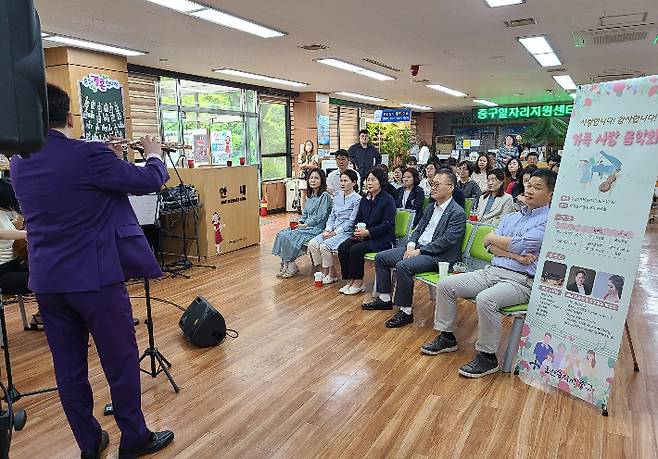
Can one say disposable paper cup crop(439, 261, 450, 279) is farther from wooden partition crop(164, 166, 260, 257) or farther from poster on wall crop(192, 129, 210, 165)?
poster on wall crop(192, 129, 210, 165)

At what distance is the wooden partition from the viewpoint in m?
6.27

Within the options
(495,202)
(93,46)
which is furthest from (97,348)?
(93,46)

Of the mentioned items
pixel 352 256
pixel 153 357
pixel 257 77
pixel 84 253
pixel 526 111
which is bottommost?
pixel 153 357

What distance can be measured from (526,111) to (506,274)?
13.1 metres

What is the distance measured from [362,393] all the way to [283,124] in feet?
30.9

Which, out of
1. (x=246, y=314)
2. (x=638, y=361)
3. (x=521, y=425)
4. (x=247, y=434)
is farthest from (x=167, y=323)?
(x=638, y=361)

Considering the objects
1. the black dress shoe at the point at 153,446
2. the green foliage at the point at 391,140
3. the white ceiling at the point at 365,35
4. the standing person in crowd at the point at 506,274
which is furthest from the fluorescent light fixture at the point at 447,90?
the black dress shoe at the point at 153,446

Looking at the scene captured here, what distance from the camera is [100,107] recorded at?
6402 mm

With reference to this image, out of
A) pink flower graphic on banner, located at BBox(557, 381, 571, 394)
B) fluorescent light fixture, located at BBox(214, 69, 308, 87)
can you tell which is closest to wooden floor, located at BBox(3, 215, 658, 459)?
pink flower graphic on banner, located at BBox(557, 381, 571, 394)

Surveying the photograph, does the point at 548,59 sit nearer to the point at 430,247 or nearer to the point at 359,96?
the point at 430,247

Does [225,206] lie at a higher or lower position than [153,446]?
higher

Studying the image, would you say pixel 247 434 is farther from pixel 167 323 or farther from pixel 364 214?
pixel 364 214

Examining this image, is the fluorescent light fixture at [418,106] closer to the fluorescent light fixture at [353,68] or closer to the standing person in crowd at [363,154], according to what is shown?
the fluorescent light fixture at [353,68]

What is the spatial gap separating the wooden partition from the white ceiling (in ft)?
5.46
